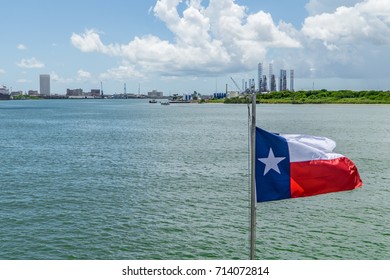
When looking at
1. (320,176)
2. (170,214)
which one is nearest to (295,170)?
(320,176)

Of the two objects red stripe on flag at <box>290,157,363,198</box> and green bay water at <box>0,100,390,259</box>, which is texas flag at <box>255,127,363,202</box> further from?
green bay water at <box>0,100,390,259</box>

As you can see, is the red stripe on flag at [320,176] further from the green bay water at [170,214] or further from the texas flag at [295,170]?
A: the green bay water at [170,214]

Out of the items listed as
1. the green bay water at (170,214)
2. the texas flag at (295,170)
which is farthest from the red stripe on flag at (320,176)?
the green bay water at (170,214)

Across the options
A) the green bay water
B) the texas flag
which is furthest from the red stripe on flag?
the green bay water

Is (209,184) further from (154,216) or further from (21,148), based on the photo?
(21,148)

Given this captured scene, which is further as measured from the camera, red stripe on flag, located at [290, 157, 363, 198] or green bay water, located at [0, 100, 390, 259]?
green bay water, located at [0, 100, 390, 259]

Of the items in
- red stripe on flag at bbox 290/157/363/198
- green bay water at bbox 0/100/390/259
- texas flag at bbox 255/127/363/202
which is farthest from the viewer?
green bay water at bbox 0/100/390/259

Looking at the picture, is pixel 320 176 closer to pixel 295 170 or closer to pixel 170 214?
pixel 295 170

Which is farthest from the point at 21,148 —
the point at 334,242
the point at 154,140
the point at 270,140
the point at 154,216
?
the point at 270,140
